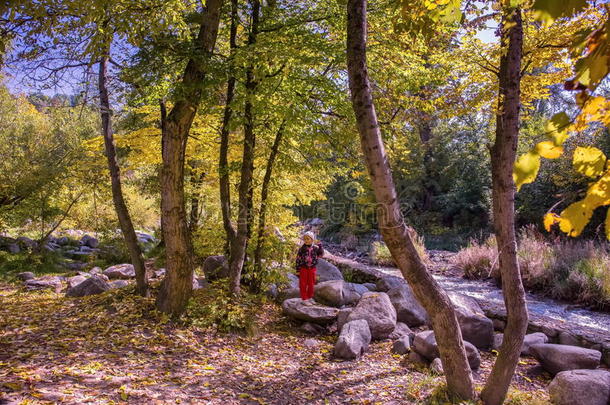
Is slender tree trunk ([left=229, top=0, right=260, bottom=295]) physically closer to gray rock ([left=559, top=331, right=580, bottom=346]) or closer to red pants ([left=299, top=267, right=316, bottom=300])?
red pants ([left=299, top=267, right=316, bottom=300])

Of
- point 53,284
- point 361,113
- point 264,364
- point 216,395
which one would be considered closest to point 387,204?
point 361,113

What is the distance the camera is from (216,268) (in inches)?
322

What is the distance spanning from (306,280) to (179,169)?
307cm

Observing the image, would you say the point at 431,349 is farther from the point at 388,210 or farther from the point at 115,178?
the point at 115,178

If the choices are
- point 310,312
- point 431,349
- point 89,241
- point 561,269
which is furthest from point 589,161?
point 89,241

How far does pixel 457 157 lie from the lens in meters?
20.0

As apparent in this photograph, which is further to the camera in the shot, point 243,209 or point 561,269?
point 561,269

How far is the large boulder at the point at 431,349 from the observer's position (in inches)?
182

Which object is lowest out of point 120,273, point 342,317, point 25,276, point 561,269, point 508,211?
point 25,276

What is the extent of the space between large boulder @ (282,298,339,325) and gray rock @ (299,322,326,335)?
64 mm

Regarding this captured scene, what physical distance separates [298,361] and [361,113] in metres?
3.24

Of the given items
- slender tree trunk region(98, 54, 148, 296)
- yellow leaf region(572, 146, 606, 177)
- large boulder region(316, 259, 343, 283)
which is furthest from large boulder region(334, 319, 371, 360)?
yellow leaf region(572, 146, 606, 177)

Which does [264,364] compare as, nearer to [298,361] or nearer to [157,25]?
[298,361]

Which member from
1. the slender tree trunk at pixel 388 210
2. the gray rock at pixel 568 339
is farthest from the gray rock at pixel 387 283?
the slender tree trunk at pixel 388 210
